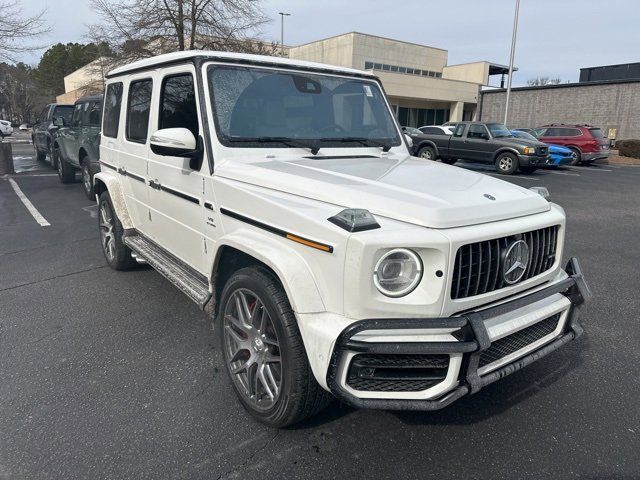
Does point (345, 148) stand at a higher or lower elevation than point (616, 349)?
higher

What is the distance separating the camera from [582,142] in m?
19.9

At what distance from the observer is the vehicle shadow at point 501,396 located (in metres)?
2.80

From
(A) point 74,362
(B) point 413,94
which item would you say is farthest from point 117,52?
(B) point 413,94

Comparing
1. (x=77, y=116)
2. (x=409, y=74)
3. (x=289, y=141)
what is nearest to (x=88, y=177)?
(x=77, y=116)

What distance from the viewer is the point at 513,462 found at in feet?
8.11

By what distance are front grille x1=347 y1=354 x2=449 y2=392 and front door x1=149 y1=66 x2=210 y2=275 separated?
5.24 feet

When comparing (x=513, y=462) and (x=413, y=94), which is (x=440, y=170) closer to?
(x=513, y=462)

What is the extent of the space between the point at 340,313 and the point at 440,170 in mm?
1581

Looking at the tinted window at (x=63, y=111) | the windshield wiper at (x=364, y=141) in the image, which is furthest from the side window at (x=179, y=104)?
the tinted window at (x=63, y=111)

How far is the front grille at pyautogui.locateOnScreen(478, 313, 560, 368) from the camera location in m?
2.32

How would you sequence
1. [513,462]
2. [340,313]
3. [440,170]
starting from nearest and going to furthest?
[340,313] < [513,462] < [440,170]

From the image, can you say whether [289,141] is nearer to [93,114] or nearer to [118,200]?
[118,200]

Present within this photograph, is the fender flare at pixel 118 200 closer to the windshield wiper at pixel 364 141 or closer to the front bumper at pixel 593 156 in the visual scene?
the windshield wiper at pixel 364 141

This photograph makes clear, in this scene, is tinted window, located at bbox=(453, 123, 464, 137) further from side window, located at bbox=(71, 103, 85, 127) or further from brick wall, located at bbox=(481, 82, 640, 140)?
brick wall, located at bbox=(481, 82, 640, 140)
